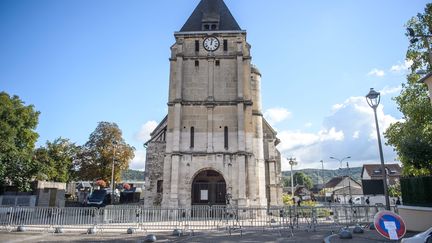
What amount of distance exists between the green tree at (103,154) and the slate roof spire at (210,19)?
71.3ft

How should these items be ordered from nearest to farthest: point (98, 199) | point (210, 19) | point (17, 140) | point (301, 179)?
point (210, 19) → point (98, 199) → point (17, 140) → point (301, 179)

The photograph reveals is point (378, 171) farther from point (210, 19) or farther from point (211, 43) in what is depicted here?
point (210, 19)

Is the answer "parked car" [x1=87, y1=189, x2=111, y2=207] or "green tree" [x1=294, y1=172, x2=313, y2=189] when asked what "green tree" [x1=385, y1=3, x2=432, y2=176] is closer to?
"parked car" [x1=87, y1=189, x2=111, y2=207]

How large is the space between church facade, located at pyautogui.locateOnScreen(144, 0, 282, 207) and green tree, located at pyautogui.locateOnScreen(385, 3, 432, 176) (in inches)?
488

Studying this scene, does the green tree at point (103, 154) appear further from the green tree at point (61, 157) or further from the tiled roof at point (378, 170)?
the tiled roof at point (378, 170)

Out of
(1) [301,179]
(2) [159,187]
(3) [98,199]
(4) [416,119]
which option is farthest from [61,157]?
(1) [301,179]

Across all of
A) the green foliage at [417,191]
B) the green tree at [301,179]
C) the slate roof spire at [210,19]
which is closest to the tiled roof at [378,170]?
the slate roof spire at [210,19]

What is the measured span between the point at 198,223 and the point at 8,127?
26578mm

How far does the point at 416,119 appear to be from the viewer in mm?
21859

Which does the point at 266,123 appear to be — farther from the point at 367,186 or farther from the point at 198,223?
the point at 198,223

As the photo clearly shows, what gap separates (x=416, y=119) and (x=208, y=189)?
17840 mm

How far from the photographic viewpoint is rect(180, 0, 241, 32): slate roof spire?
3334 centimetres

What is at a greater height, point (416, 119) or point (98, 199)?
point (416, 119)

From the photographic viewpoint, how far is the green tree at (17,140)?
29422mm
